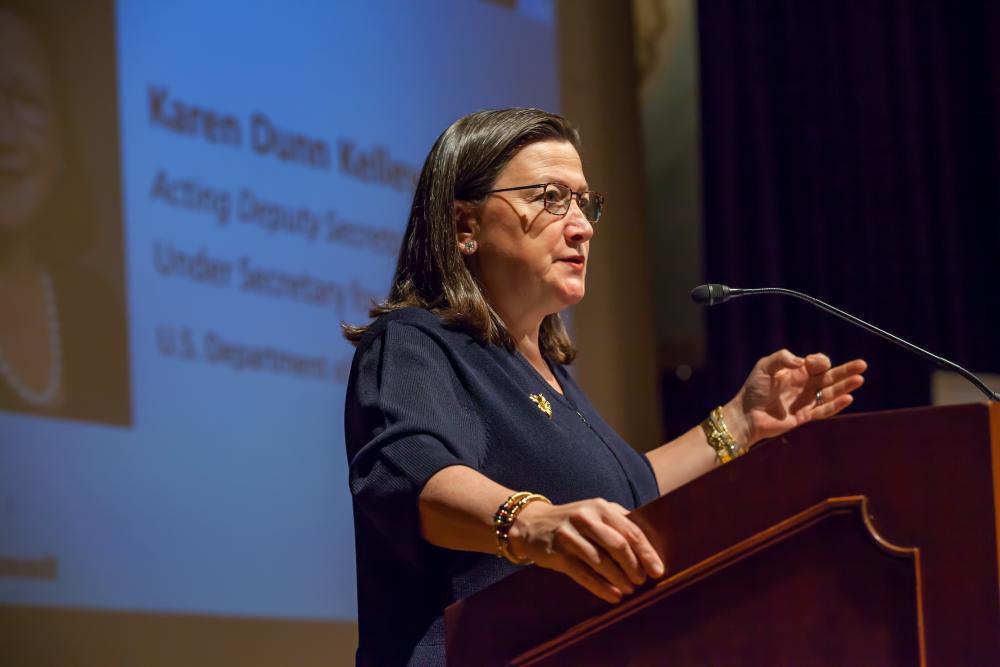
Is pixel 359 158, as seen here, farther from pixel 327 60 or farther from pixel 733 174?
pixel 733 174

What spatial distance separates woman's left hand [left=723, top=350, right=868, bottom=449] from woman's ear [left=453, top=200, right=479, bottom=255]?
490 millimetres

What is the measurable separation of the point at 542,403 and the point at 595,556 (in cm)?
63

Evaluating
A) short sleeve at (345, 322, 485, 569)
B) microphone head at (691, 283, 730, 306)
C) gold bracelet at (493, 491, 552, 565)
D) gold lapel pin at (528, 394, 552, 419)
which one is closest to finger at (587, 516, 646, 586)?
gold bracelet at (493, 491, 552, 565)

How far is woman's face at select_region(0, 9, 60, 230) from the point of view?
9.77 feet

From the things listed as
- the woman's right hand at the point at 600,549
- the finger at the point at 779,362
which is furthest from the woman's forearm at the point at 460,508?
the finger at the point at 779,362

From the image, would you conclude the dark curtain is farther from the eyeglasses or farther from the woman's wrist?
the eyeglasses

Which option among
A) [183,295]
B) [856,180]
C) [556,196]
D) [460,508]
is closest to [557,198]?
[556,196]

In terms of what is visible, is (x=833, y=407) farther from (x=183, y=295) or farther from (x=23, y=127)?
(x=23, y=127)

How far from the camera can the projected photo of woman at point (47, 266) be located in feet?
9.68

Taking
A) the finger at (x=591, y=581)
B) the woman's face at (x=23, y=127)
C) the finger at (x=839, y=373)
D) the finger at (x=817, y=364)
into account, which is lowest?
the finger at (x=591, y=581)

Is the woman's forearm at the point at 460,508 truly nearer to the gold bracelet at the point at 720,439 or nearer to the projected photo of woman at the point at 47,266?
the gold bracelet at the point at 720,439

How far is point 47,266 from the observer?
9.84 ft

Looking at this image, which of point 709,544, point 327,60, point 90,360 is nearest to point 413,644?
point 709,544

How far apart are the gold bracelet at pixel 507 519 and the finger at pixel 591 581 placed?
0.10m
